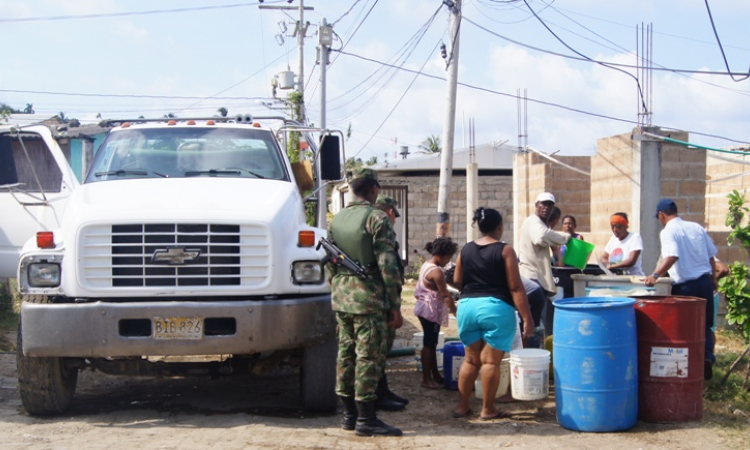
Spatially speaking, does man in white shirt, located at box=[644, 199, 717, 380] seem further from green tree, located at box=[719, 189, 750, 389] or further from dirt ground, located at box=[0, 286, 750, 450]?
Result: dirt ground, located at box=[0, 286, 750, 450]

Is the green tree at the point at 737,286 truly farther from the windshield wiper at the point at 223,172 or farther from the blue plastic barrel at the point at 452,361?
the windshield wiper at the point at 223,172

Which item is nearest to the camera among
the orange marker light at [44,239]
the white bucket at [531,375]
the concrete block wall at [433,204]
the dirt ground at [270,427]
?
→ the dirt ground at [270,427]

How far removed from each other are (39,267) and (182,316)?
1146 mm

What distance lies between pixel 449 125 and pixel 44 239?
8.92 m

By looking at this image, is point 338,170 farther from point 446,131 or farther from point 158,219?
point 446,131

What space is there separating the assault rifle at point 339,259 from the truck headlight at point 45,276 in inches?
75.6

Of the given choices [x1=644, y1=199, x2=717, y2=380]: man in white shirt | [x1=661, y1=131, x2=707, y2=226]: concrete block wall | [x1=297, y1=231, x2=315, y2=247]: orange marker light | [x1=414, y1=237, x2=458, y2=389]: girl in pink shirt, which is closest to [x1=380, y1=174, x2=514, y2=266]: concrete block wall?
[x1=661, y1=131, x2=707, y2=226]: concrete block wall

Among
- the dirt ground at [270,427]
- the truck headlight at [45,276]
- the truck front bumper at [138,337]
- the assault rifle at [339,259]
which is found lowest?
the dirt ground at [270,427]

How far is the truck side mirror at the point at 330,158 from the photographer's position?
24.4ft

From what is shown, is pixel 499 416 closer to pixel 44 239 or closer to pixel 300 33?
pixel 44 239

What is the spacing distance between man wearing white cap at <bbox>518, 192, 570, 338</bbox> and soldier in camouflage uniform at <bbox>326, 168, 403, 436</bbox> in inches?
75.2

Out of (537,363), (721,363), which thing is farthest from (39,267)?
(721,363)

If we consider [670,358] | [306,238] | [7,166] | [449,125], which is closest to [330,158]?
[306,238]

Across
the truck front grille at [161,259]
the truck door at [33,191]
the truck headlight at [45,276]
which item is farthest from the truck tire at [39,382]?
the truck door at [33,191]
